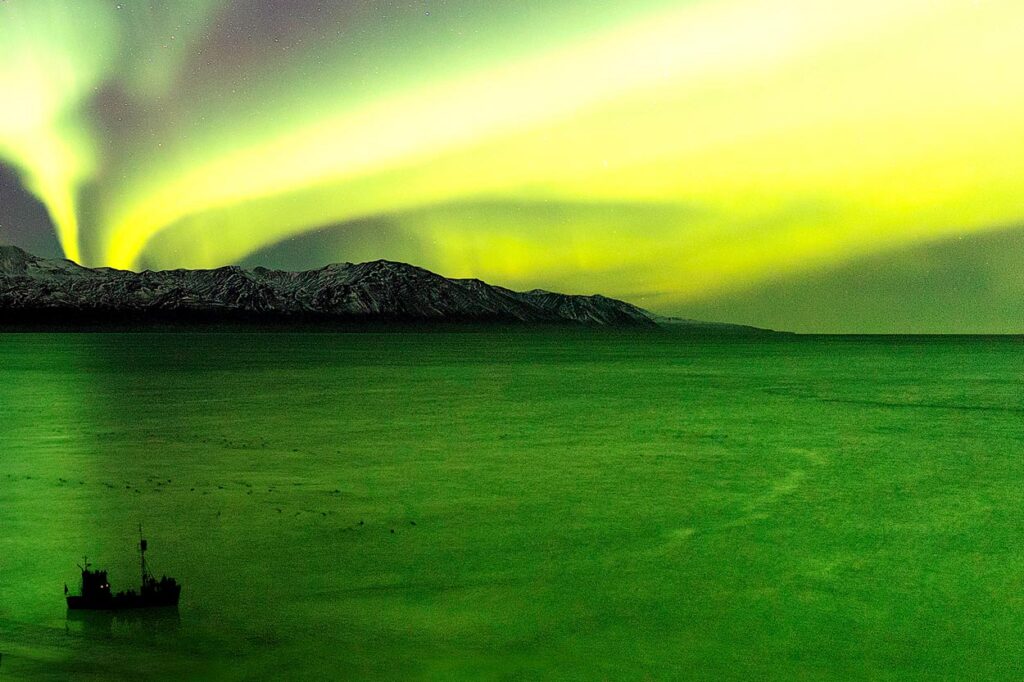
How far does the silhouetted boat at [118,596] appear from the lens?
11508 mm

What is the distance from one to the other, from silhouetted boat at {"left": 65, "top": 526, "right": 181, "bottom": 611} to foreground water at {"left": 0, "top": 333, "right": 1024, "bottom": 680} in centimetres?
41

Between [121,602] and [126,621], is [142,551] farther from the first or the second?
[126,621]

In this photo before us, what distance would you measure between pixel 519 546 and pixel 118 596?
266 inches

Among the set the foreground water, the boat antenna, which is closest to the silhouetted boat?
the foreground water

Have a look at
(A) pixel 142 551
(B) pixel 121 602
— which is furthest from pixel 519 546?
(B) pixel 121 602

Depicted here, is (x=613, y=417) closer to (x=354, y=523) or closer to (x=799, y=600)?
(x=354, y=523)

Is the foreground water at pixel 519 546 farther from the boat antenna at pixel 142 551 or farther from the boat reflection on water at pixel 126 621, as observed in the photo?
the boat antenna at pixel 142 551

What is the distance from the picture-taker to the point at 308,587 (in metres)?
12.9

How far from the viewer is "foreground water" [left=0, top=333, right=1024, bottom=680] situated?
34.7ft

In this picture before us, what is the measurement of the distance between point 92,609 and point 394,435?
64.9 feet

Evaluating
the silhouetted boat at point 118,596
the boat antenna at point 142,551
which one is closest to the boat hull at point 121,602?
the silhouetted boat at point 118,596

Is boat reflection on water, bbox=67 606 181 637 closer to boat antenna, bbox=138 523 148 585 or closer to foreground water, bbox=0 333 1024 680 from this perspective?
foreground water, bbox=0 333 1024 680

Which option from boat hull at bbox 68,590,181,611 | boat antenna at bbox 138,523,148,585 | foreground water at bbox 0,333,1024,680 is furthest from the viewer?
boat antenna at bbox 138,523,148,585

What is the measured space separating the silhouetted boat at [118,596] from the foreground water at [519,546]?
408 mm
